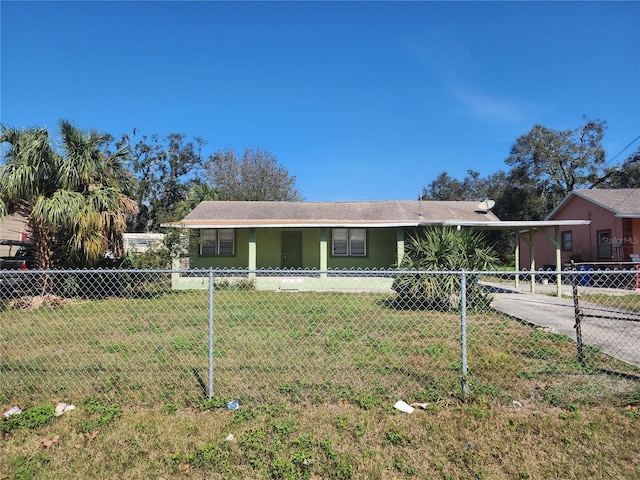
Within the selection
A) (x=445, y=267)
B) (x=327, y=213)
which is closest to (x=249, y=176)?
Answer: (x=327, y=213)

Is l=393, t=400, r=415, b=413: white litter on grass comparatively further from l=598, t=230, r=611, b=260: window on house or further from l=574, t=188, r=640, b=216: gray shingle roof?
l=598, t=230, r=611, b=260: window on house

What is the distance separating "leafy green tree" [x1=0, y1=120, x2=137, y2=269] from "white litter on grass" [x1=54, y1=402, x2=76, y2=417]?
7.64 metres

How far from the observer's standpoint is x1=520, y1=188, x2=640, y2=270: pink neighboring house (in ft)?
54.4

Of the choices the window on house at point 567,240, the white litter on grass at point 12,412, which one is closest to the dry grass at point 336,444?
the white litter on grass at point 12,412

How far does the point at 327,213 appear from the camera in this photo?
713 inches

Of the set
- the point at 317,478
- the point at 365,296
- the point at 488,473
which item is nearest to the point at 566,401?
the point at 488,473

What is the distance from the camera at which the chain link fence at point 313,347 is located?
4.25 metres

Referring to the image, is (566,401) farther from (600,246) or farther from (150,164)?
(150,164)

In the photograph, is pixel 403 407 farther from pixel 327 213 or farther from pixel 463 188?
pixel 463 188

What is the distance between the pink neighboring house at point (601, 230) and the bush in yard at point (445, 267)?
9.88 meters

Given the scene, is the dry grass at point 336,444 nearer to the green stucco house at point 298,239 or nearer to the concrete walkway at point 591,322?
the concrete walkway at point 591,322

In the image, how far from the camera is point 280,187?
37094 millimetres

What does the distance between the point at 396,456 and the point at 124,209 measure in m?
11.0

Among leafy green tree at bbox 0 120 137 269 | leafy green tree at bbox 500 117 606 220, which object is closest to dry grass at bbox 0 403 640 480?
leafy green tree at bbox 0 120 137 269
